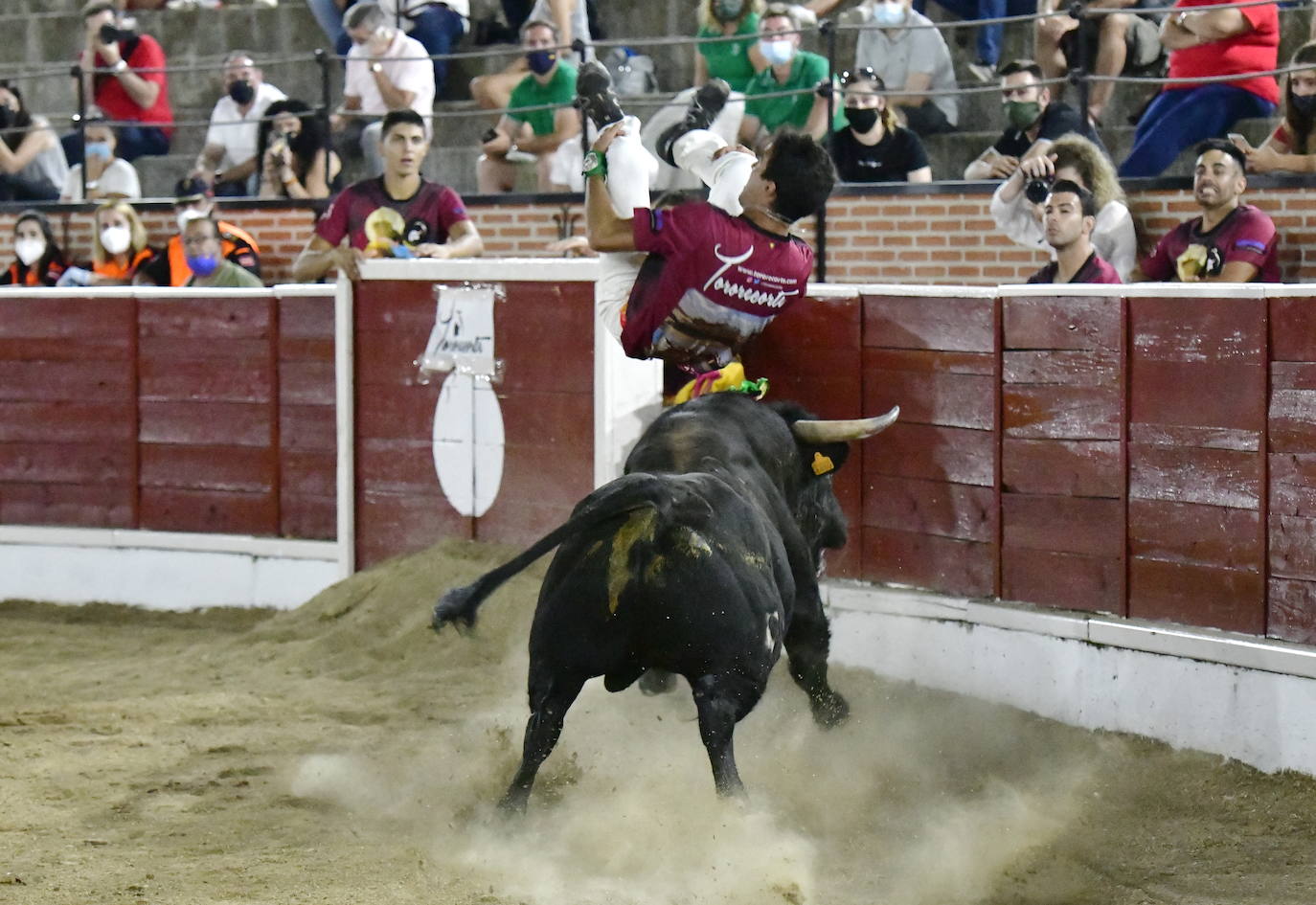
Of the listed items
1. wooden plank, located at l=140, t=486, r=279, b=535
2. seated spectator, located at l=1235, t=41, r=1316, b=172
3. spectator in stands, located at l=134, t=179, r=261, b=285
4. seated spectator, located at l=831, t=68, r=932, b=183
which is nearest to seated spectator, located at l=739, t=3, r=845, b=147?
seated spectator, located at l=831, t=68, r=932, b=183

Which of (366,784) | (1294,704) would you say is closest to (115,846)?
(366,784)

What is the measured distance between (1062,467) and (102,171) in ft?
23.8

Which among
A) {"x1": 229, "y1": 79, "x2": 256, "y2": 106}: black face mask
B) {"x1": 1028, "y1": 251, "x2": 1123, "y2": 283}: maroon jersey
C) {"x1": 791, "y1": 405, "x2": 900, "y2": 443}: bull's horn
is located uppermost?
{"x1": 229, "y1": 79, "x2": 256, "y2": 106}: black face mask

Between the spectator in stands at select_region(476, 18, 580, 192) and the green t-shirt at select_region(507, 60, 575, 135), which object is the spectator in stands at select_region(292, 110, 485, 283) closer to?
the spectator in stands at select_region(476, 18, 580, 192)

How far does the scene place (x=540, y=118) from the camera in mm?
9531

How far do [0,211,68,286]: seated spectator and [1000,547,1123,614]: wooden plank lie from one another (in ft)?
20.8

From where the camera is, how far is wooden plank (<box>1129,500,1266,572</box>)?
191 inches

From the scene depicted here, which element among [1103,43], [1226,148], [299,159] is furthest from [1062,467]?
[299,159]

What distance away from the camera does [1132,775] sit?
4.74m

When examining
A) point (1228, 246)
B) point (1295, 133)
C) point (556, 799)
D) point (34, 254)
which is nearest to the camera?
point (556, 799)

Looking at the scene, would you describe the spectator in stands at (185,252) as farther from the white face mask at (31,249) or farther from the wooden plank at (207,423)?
the wooden plank at (207,423)

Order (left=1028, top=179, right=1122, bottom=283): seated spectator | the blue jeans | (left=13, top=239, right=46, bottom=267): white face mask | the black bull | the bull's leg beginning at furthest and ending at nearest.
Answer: (left=13, top=239, right=46, bottom=267): white face mask < the blue jeans < (left=1028, top=179, right=1122, bottom=283): seated spectator < the bull's leg < the black bull

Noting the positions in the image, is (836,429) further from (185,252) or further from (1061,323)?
(185,252)

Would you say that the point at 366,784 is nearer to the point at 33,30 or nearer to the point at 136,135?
the point at 136,135
